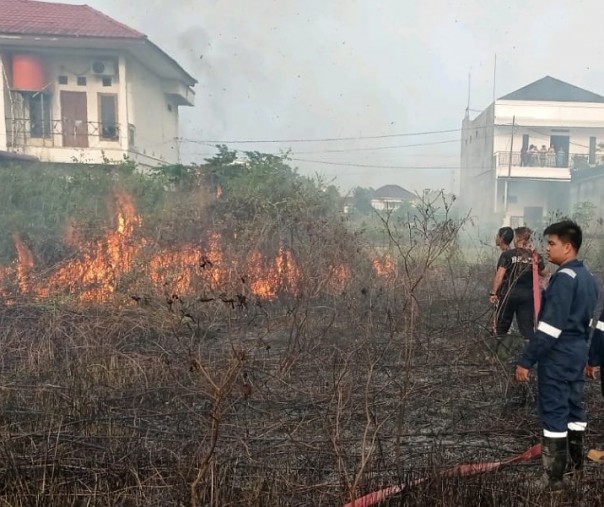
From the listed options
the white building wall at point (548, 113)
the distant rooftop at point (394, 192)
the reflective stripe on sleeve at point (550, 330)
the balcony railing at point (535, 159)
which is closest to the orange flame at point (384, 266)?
the reflective stripe on sleeve at point (550, 330)

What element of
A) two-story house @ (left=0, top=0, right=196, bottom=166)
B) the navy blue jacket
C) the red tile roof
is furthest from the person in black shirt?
the red tile roof

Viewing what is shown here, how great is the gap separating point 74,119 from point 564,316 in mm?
18679

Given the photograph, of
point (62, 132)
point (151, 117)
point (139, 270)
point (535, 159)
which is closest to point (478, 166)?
point (535, 159)

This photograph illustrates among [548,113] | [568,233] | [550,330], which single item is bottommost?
[550,330]

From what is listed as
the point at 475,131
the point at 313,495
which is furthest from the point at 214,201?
the point at 475,131

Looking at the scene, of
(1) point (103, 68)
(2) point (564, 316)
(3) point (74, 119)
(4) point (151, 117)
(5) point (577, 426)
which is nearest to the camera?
(2) point (564, 316)

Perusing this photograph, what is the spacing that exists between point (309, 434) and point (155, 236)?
757cm

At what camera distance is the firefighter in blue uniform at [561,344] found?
322cm

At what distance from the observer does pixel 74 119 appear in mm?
18609

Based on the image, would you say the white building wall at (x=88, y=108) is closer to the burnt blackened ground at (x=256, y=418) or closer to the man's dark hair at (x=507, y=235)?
the burnt blackened ground at (x=256, y=418)

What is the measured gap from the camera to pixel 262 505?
298 cm

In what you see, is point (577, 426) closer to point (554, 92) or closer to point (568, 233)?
point (568, 233)

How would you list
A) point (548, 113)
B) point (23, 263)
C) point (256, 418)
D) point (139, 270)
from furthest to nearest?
1. point (548, 113)
2. point (23, 263)
3. point (139, 270)
4. point (256, 418)

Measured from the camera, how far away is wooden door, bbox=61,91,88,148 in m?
18.5
